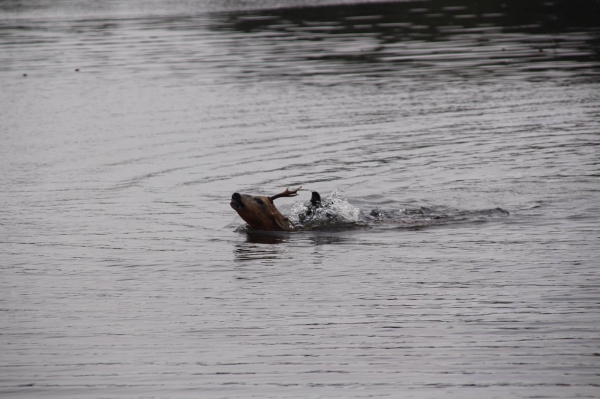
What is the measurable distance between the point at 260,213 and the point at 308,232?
2.53ft

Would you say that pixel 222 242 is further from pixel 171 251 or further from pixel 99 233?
pixel 99 233

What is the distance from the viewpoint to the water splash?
13.6 m

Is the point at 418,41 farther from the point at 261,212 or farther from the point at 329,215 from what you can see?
the point at 261,212

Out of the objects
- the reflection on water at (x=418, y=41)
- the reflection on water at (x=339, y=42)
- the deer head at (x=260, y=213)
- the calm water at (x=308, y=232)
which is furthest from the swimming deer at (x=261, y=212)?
the reflection on water at (x=418, y=41)

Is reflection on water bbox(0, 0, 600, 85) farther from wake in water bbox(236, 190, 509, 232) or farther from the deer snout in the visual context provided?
the deer snout

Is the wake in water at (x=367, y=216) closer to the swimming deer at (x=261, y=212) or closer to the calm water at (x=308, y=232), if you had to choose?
the calm water at (x=308, y=232)

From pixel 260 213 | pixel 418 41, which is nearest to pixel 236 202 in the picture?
pixel 260 213

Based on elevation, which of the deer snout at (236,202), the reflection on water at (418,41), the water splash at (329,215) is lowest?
the reflection on water at (418,41)

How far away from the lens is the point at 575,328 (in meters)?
8.84

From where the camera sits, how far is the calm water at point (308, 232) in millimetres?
8258

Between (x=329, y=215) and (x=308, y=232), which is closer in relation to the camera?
(x=308, y=232)

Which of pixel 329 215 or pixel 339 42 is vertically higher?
pixel 329 215

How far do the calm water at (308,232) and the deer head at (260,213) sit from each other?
19cm

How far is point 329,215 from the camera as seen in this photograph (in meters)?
13.7
